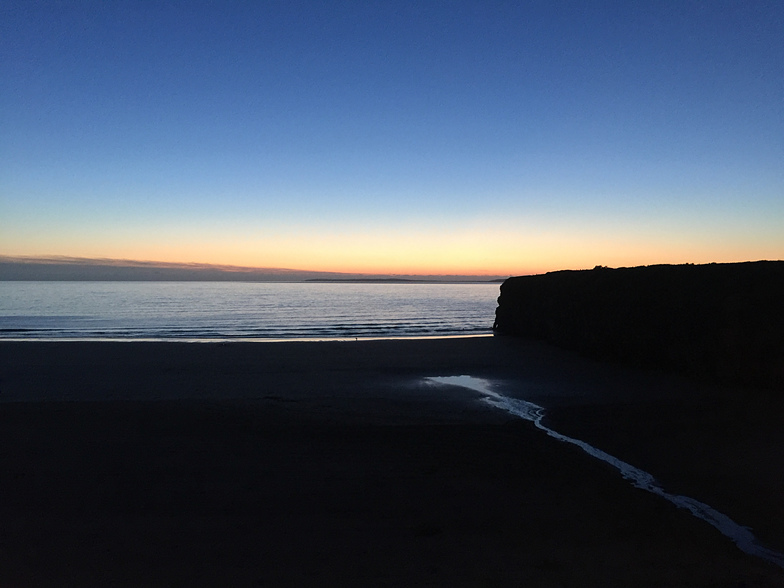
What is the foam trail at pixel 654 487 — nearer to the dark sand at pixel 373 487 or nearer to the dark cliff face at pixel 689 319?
the dark sand at pixel 373 487

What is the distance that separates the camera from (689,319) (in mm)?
12625

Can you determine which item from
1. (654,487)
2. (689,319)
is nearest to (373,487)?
(654,487)

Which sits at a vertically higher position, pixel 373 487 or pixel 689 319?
pixel 689 319

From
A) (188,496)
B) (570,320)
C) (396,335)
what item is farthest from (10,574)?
(396,335)

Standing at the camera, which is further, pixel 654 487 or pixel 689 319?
pixel 689 319

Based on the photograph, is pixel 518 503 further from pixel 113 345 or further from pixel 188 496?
pixel 113 345

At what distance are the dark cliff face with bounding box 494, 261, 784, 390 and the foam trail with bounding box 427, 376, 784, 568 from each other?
4.71m

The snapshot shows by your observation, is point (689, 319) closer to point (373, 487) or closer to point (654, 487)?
point (654, 487)

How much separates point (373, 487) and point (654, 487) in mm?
3282

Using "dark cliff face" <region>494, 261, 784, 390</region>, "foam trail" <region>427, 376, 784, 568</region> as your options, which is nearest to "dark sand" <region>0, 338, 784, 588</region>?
"foam trail" <region>427, 376, 784, 568</region>

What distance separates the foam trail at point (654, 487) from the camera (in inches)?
185

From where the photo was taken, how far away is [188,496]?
18.8 ft

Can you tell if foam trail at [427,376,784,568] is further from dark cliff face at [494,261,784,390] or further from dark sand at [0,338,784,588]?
dark cliff face at [494,261,784,390]

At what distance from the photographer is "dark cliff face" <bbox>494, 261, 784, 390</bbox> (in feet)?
36.7
